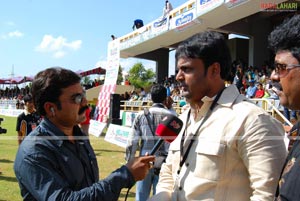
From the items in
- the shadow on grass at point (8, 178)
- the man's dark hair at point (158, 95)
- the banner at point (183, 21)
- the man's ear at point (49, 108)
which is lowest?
the shadow on grass at point (8, 178)

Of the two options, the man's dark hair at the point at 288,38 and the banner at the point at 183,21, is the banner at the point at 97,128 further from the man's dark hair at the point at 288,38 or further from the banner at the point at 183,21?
the man's dark hair at the point at 288,38

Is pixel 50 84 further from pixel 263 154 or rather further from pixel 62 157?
pixel 263 154

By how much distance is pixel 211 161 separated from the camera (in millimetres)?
1839

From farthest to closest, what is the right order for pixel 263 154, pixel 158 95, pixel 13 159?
pixel 13 159
pixel 158 95
pixel 263 154

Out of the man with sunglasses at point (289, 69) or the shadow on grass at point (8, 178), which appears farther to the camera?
the shadow on grass at point (8, 178)

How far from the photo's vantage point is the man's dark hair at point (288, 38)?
5.35 ft

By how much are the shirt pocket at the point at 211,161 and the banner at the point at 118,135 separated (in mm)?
8565

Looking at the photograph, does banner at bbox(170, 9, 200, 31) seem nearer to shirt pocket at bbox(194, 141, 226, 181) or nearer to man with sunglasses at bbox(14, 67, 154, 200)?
man with sunglasses at bbox(14, 67, 154, 200)

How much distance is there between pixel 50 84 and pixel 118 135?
9.54 metres

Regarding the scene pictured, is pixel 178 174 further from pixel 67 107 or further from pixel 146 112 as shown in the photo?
pixel 146 112

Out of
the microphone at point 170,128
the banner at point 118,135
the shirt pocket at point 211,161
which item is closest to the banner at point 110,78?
the banner at point 118,135

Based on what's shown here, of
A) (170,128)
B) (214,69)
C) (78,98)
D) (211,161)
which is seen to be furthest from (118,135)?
(211,161)

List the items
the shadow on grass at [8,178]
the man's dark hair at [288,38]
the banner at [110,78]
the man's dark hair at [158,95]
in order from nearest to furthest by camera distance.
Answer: the man's dark hair at [288,38], the man's dark hair at [158,95], the shadow on grass at [8,178], the banner at [110,78]

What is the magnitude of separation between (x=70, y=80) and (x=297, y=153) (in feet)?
4.15
